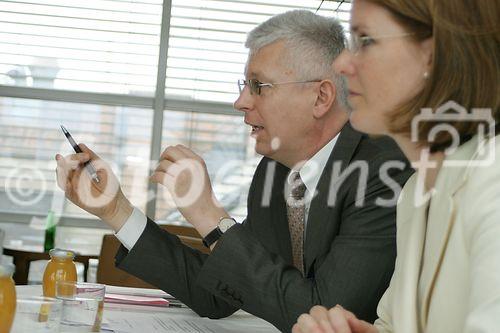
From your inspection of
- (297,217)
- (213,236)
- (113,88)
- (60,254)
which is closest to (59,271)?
(60,254)

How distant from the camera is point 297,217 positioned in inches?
89.0

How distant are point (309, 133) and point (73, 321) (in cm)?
104

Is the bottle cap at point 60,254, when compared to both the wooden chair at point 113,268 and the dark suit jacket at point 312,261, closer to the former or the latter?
the dark suit jacket at point 312,261

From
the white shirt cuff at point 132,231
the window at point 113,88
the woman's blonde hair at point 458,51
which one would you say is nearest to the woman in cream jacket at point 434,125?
the woman's blonde hair at point 458,51

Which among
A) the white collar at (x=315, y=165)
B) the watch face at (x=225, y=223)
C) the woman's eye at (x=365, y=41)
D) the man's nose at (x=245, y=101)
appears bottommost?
the watch face at (x=225, y=223)

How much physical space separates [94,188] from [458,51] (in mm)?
1062

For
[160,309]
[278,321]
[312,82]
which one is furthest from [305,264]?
[312,82]

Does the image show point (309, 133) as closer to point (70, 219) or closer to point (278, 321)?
point (278, 321)

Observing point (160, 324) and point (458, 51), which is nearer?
point (458, 51)

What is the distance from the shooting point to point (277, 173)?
245 centimetres

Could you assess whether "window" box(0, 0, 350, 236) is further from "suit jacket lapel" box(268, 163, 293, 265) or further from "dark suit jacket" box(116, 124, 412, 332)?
"dark suit jacket" box(116, 124, 412, 332)

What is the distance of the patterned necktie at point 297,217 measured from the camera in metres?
2.25

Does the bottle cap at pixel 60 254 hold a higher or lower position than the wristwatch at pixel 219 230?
lower

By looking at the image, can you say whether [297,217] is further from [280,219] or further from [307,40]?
[307,40]
